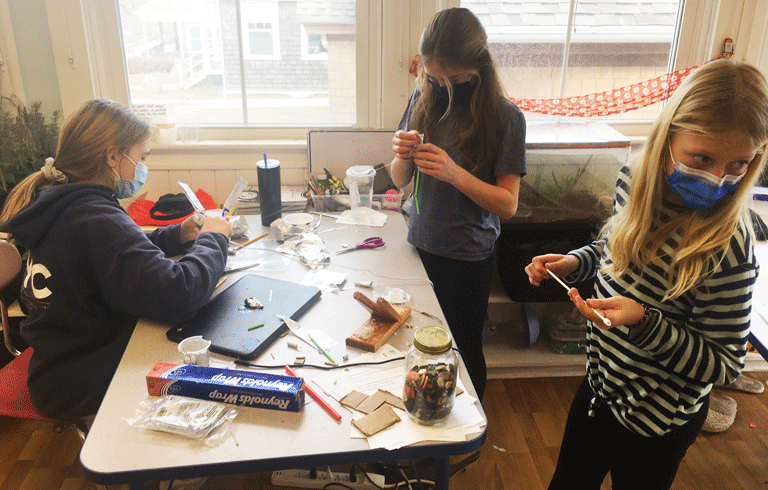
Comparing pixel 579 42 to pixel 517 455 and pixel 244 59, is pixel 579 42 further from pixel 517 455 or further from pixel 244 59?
pixel 517 455

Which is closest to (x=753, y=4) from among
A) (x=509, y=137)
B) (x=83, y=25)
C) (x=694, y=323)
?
(x=509, y=137)

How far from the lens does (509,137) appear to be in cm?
153

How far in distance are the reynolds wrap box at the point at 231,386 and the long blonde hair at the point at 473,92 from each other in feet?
2.78

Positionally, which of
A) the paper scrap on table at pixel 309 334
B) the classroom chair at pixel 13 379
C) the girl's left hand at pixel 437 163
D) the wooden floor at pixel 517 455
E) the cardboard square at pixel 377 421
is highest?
the girl's left hand at pixel 437 163

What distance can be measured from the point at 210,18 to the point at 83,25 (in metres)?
0.49

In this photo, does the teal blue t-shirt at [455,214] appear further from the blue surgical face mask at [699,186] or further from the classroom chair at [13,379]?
the classroom chair at [13,379]

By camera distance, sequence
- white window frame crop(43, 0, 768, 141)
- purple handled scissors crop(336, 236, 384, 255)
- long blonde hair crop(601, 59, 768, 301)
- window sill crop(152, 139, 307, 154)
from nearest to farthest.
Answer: long blonde hair crop(601, 59, 768, 301) → purple handled scissors crop(336, 236, 384, 255) → white window frame crop(43, 0, 768, 141) → window sill crop(152, 139, 307, 154)

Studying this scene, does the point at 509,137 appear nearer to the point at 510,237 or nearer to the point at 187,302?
the point at 510,237

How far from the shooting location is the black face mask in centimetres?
154

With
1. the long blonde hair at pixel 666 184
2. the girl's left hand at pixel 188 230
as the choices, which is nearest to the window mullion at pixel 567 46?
the long blonde hair at pixel 666 184

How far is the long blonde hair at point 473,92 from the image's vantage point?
144 centimetres

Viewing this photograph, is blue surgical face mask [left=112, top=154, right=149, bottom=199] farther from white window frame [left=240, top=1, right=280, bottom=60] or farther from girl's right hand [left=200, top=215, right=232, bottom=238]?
white window frame [left=240, top=1, right=280, bottom=60]

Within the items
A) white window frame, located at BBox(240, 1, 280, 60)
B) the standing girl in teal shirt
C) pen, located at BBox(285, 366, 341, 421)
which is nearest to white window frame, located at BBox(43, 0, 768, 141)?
white window frame, located at BBox(240, 1, 280, 60)

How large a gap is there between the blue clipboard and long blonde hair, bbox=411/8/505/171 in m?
0.60
